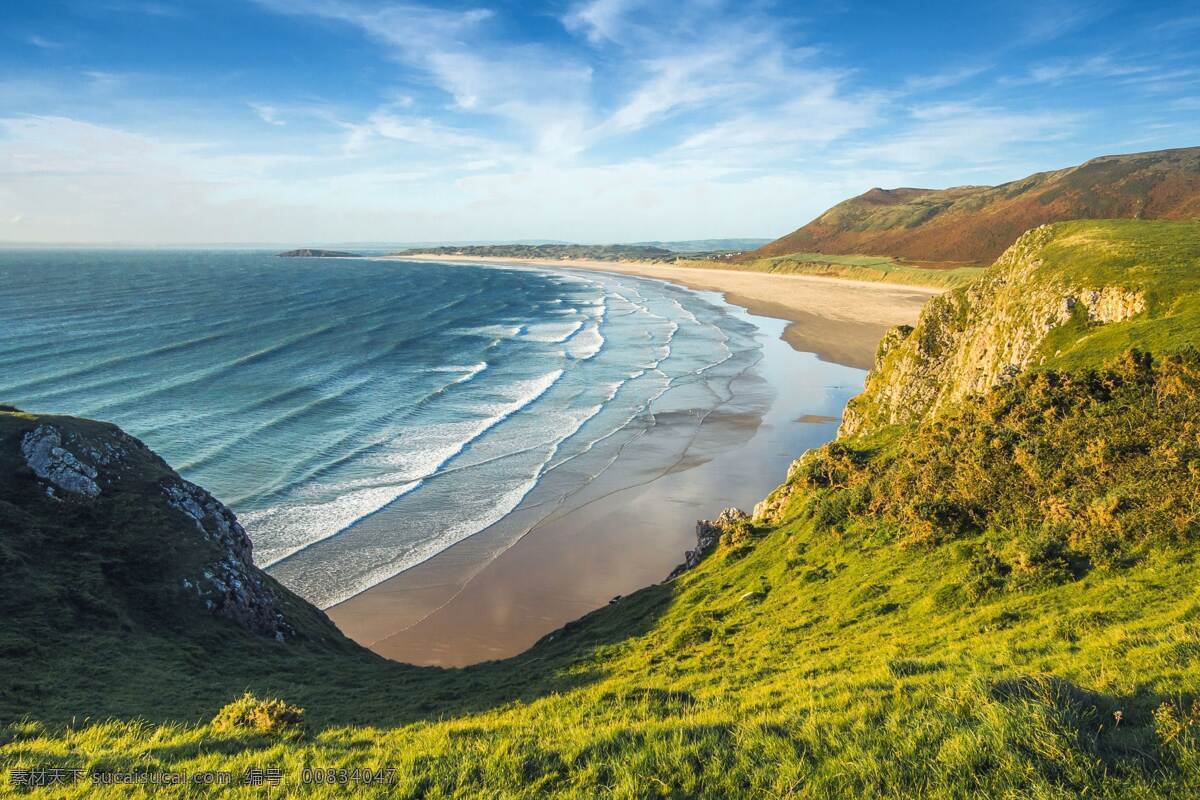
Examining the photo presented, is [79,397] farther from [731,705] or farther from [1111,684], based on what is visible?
[1111,684]

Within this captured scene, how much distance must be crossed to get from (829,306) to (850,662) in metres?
104

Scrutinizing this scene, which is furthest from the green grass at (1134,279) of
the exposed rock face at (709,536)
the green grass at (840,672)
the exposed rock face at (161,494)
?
the exposed rock face at (161,494)

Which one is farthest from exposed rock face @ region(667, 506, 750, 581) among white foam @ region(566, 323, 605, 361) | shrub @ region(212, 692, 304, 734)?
white foam @ region(566, 323, 605, 361)

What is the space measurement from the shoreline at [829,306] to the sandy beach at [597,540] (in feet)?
59.9

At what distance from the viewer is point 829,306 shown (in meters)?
107

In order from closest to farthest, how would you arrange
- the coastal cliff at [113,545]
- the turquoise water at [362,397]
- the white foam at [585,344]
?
1. the coastal cliff at [113,545]
2. the turquoise water at [362,397]
3. the white foam at [585,344]

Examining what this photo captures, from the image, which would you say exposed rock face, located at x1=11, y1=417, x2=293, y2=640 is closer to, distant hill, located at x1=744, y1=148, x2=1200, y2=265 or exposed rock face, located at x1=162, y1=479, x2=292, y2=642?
exposed rock face, located at x1=162, y1=479, x2=292, y2=642

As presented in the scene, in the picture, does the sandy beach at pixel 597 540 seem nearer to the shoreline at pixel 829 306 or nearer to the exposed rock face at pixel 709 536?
the exposed rock face at pixel 709 536

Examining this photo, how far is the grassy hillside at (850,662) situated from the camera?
23.5 ft

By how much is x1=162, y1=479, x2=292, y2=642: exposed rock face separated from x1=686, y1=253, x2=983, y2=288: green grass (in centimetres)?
10956

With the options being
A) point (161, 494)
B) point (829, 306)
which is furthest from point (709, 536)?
point (829, 306)

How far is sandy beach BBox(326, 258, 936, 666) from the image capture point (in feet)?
72.7

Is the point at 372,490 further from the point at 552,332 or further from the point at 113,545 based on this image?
the point at 552,332

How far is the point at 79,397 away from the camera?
154 ft
